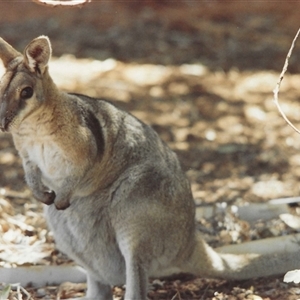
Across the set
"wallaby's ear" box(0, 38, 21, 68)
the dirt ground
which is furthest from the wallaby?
the dirt ground

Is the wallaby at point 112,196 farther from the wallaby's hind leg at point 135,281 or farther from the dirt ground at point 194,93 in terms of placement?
the dirt ground at point 194,93

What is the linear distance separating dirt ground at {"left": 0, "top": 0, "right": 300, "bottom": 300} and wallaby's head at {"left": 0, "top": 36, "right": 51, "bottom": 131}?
1499 mm

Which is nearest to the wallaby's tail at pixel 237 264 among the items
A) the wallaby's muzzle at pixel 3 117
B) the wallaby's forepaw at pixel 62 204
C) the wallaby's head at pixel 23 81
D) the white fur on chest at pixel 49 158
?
the wallaby's forepaw at pixel 62 204

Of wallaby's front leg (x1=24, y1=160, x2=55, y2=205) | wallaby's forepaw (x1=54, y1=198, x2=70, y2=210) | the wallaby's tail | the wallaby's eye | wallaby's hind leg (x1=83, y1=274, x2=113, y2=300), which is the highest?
the wallaby's eye

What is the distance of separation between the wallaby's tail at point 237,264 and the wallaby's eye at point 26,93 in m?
1.52

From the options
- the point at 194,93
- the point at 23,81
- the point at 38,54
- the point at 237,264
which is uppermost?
the point at 38,54

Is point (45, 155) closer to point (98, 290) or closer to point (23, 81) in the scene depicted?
point (23, 81)

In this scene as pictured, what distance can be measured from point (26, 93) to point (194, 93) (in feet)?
15.9

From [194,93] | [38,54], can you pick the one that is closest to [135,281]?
[38,54]

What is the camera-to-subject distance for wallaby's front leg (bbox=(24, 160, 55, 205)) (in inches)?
175

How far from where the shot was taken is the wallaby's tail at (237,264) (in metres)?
4.80

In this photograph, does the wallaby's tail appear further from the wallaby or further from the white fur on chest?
the white fur on chest

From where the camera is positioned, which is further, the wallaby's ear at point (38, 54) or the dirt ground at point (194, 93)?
the dirt ground at point (194, 93)

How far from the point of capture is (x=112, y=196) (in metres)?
4.52
